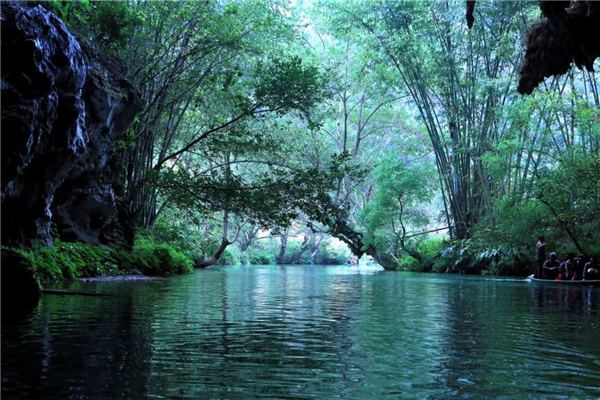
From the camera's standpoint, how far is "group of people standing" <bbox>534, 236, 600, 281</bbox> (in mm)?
12945

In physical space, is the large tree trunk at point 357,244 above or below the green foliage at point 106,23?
below

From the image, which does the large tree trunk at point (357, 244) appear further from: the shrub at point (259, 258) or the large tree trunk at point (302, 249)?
the large tree trunk at point (302, 249)

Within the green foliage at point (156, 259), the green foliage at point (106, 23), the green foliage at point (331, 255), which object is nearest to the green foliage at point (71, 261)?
the green foliage at point (156, 259)

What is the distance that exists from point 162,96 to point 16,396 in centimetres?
1278

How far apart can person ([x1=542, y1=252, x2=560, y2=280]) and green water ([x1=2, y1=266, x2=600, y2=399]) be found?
8.48 m

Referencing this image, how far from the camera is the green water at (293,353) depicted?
266cm

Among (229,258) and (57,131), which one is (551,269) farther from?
(229,258)

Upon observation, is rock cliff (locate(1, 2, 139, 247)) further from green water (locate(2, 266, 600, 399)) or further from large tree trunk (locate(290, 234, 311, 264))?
large tree trunk (locate(290, 234, 311, 264))

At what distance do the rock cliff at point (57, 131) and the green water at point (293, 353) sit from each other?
231 cm

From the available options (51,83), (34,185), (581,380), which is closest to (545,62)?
(581,380)

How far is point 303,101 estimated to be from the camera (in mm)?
12969

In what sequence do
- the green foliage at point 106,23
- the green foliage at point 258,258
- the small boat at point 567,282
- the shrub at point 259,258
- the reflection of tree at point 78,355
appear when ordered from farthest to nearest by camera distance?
the shrub at point 259,258, the green foliage at point 258,258, the small boat at point 567,282, the green foliage at point 106,23, the reflection of tree at point 78,355

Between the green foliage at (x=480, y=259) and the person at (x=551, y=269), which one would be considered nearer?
the person at (x=551, y=269)

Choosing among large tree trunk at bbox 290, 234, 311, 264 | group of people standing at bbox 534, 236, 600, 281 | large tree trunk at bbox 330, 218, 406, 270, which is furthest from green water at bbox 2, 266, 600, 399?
large tree trunk at bbox 290, 234, 311, 264
